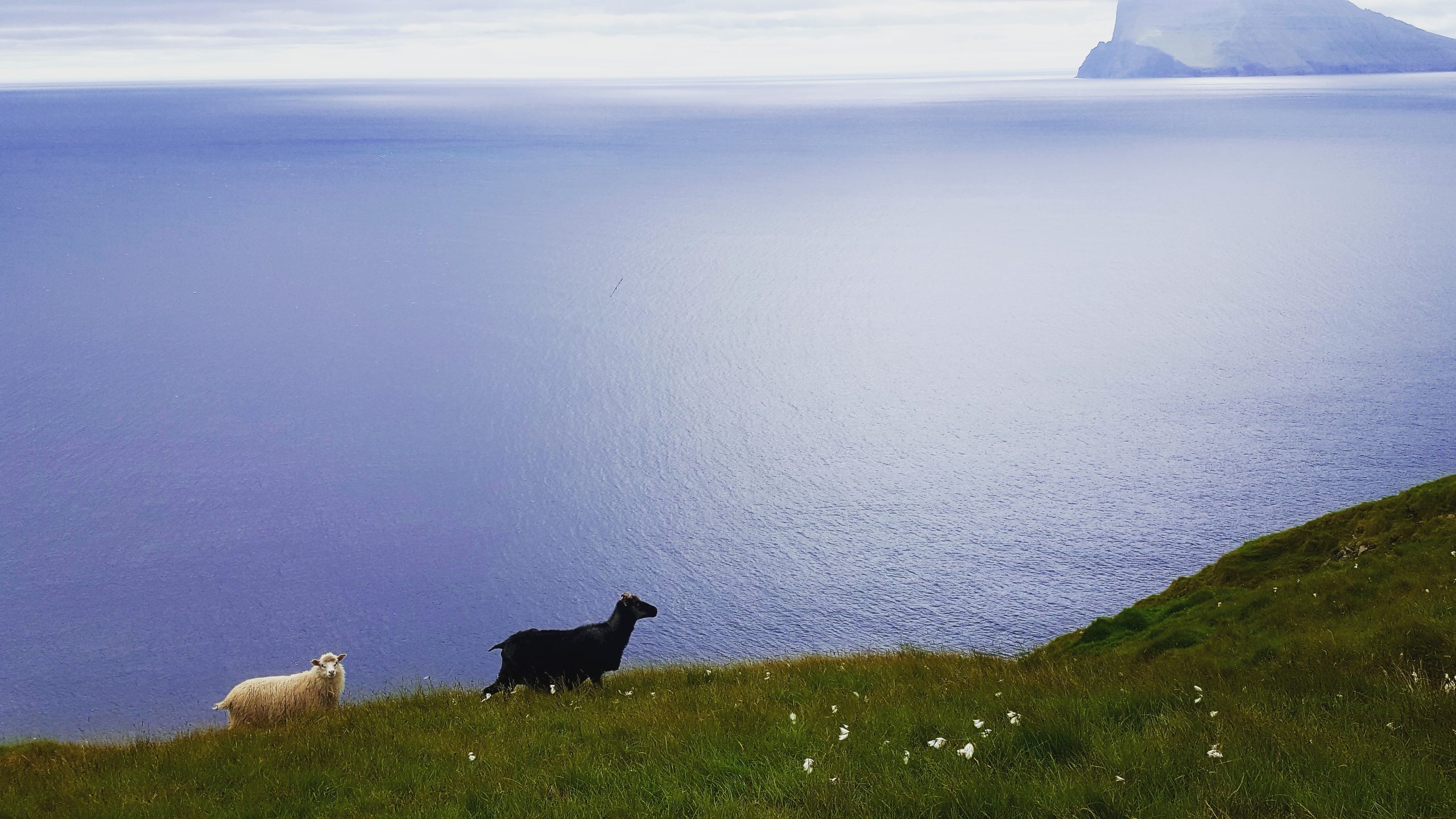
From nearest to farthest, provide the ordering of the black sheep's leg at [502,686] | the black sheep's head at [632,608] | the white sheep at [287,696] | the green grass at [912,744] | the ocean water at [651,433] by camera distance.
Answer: the green grass at [912,744], the black sheep's leg at [502,686], the black sheep's head at [632,608], the white sheep at [287,696], the ocean water at [651,433]

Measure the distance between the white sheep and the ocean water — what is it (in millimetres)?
21605

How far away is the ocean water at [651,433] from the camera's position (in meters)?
57.2

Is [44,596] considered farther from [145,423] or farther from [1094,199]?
[1094,199]

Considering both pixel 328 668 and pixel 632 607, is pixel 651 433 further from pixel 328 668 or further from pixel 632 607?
pixel 632 607

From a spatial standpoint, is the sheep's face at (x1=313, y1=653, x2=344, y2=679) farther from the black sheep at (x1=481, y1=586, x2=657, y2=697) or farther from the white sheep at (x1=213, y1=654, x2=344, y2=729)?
the black sheep at (x1=481, y1=586, x2=657, y2=697)

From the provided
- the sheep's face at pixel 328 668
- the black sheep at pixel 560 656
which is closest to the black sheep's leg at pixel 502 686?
the black sheep at pixel 560 656

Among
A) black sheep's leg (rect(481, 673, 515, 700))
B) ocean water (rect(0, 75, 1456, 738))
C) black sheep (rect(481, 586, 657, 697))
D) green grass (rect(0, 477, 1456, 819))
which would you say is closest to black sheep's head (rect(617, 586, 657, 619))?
black sheep (rect(481, 586, 657, 697))

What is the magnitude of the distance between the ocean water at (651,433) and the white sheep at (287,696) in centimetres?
2161

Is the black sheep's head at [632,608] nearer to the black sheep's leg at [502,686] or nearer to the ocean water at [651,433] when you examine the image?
the black sheep's leg at [502,686]

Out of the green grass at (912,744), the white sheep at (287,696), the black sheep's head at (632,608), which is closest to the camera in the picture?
the green grass at (912,744)

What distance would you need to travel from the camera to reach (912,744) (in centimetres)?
894

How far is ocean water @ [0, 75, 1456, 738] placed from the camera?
5725cm

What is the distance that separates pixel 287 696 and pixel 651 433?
69421 mm

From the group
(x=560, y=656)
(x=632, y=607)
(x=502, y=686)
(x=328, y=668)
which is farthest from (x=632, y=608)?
(x=328, y=668)
